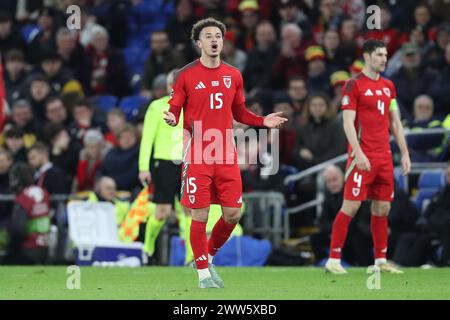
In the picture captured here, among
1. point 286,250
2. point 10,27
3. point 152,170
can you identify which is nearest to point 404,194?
point 286,250

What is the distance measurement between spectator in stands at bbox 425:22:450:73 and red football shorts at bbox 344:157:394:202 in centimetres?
577

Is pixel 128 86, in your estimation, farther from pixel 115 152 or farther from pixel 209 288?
pixel 209 288

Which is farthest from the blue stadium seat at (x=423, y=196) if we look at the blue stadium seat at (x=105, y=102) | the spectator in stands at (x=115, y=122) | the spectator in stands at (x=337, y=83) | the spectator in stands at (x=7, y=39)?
the spectator in stands at (x=7, y=39)

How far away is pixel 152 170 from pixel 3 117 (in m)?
5.87

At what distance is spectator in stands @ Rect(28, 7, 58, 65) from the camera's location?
2444 centimetres

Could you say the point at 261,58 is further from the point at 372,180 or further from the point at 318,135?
the point at 372,180

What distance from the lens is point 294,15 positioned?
22953 millimetres

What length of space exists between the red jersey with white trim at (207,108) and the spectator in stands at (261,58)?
31.8ft

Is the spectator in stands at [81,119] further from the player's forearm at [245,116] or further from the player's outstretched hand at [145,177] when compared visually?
the player's forearm at [245,116]

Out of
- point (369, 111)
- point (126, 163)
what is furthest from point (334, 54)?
point (369, 111)

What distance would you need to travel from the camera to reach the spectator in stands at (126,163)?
20.2 m

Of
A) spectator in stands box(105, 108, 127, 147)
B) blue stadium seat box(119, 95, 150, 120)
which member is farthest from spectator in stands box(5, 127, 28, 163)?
blue stadium seat box(119, 95, 150, 120)

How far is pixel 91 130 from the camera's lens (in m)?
21.2

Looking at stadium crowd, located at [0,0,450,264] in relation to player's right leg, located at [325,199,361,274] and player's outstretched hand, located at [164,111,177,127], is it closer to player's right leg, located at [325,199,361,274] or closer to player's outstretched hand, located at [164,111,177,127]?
player's right leg, located at [325,199,361,274]
